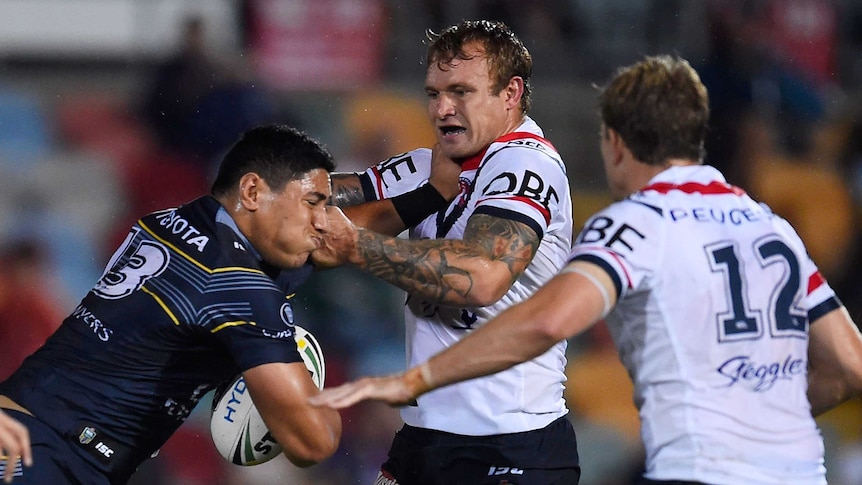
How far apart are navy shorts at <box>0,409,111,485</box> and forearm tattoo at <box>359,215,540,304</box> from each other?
105cm

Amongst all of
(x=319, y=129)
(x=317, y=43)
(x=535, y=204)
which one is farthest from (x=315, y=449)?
(x=317, y=43)

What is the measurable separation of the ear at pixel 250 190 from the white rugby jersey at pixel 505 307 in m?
0.70

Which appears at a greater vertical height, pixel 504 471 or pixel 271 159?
pixel 271 159

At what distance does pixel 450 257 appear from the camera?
3500 mm

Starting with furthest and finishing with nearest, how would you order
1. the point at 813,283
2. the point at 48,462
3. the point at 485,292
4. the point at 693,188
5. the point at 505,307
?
the point at 505,307
the point at 485,292
the point at 48,462
the point at 813,283
the point at 693,188

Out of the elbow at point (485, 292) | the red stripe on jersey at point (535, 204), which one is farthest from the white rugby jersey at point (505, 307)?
the elbow at point (485, 292)

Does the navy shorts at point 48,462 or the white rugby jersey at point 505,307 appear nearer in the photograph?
the navy shorts at point 48,462

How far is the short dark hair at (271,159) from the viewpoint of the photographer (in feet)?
11.6

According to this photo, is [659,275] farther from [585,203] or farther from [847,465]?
[847,465]

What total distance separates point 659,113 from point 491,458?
1394 millimetres

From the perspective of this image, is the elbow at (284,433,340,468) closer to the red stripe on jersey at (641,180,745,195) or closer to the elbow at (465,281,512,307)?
the elbow at (465,281,512,307)

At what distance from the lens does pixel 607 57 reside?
7750mm

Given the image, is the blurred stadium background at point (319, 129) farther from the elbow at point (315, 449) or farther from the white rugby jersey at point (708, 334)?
the white rugby jersey at point (708, 334)

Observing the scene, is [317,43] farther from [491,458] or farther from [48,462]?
[48,462]
